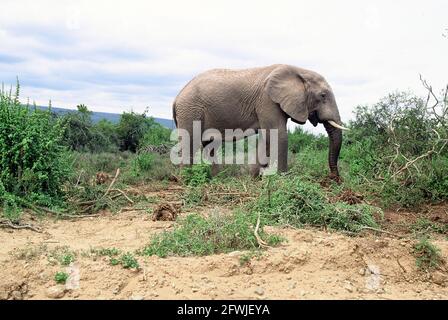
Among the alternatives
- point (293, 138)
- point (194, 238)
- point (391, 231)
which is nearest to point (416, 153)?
point (391, 231)

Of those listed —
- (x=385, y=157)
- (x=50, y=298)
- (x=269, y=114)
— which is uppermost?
(x=269, y=114)

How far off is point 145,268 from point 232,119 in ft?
21.3

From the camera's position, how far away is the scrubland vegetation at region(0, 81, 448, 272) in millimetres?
5633

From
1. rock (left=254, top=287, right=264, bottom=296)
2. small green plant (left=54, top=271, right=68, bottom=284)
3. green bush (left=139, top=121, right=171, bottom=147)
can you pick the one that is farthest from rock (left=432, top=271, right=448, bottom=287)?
green bush (left=139, top=121, right=171, bottom=147)

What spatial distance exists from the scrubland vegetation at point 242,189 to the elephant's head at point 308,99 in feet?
2.17

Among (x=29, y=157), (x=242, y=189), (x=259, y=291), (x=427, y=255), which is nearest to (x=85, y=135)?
(x=29, y=157)

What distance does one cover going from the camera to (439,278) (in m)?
5.09

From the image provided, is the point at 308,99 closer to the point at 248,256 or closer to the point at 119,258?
the point at 248,256

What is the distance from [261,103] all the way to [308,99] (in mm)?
811

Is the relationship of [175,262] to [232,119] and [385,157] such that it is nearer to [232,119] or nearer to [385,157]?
[385,157]

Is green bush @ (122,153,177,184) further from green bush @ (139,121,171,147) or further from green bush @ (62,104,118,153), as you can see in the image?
green bush @ (62,104,118,153)

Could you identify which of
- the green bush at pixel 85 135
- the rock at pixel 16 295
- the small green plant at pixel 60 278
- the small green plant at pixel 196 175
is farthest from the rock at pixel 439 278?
the green bush at pixel 85 135

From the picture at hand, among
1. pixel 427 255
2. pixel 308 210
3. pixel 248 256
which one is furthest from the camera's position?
pixel 308 210

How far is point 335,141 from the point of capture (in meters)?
10.4
